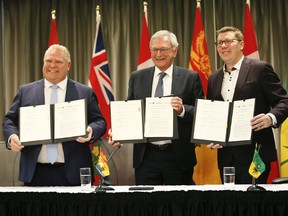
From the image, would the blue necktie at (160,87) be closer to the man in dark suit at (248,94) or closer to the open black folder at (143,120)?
the open black folder at (143,120)

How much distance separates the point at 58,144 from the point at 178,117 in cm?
97

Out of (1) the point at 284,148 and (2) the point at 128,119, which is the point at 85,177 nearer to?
(2) the point at 128,119

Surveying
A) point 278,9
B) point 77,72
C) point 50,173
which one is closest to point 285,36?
point 278,9

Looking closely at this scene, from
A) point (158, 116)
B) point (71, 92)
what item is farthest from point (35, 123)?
point (158, 116)

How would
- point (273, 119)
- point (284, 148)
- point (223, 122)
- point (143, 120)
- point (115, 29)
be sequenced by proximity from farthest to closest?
1. point (115, 29)
2. point (284, 148)
3. point (143, 120)
4. point (223, 122)
5. point (273, 119)

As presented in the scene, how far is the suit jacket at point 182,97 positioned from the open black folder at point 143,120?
14 centimetres

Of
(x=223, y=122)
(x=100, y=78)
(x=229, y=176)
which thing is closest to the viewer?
(x=229, y=176)

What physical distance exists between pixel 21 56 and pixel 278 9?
3.50 metres

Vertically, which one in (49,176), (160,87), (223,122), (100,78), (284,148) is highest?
(100,78)

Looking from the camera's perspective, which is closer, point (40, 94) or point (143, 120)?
point (143, 120)

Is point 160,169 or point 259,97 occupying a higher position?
point 259,97

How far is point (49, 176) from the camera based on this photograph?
12.3 ft
